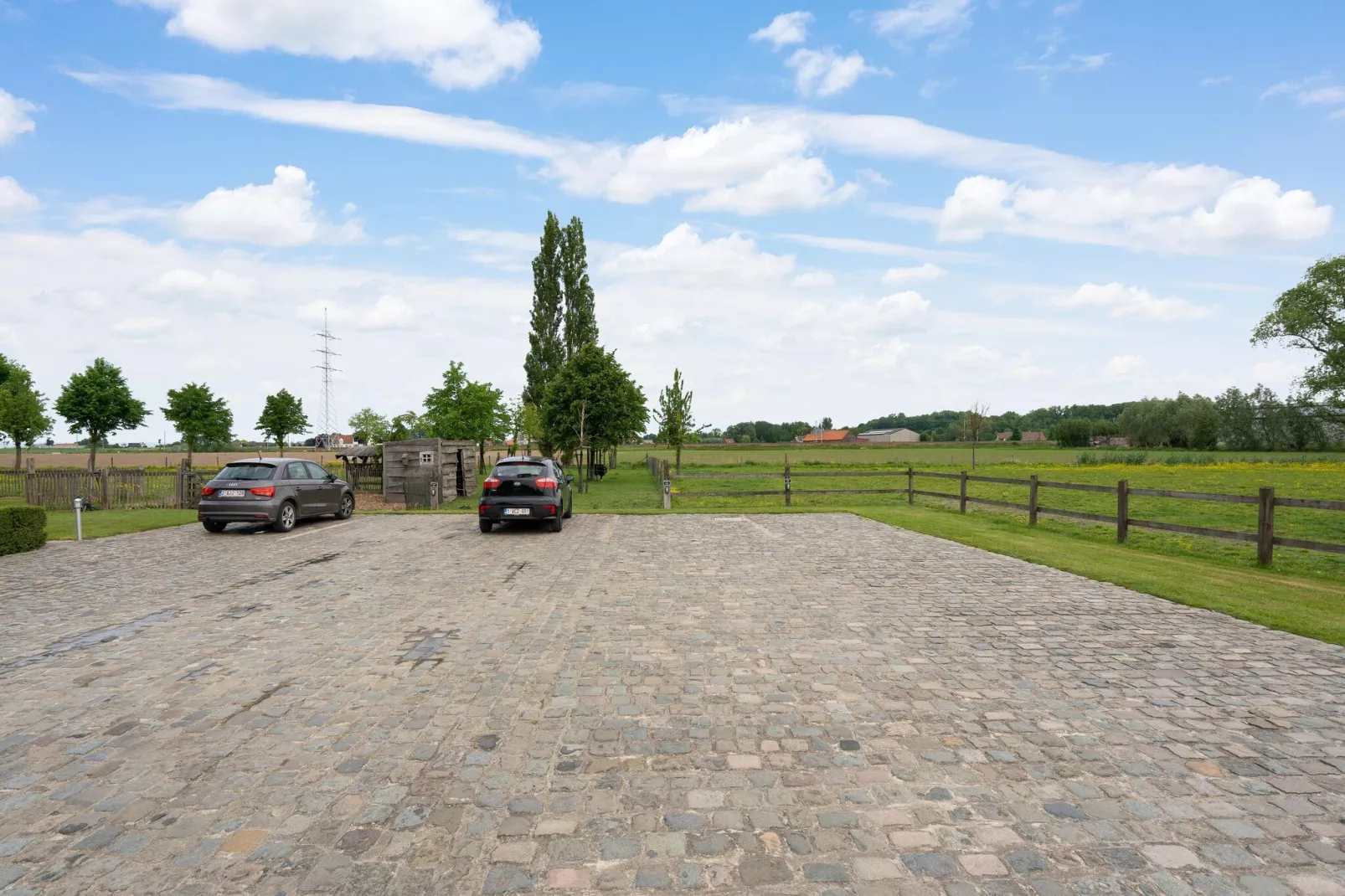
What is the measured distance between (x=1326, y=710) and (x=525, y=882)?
17.0 feet

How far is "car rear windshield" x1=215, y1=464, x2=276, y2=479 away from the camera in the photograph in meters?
14.5

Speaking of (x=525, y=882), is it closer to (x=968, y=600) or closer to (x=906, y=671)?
(x=906, y=671)

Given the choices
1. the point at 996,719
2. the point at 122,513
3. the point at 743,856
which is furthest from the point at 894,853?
the point at 122,513

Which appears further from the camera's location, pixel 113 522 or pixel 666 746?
pixel 113 522

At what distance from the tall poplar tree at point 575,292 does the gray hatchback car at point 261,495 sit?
119 ft

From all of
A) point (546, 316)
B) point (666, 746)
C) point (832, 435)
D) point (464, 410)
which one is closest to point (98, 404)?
point (464, 410)

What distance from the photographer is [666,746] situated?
13.0ft

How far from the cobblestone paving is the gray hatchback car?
6.11 meters

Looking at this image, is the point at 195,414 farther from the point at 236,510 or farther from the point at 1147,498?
the point at 1147,498

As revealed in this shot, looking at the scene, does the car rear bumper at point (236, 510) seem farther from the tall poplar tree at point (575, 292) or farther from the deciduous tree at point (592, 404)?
the tall poplar tree at point (575, 292)

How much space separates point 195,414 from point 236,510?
45574 mm

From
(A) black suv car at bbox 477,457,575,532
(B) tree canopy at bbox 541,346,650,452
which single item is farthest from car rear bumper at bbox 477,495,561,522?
(B) tree canopy at bbox 541,346,650,452

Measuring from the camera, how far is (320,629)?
6691 millimetres

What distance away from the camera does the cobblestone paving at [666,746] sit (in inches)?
111
